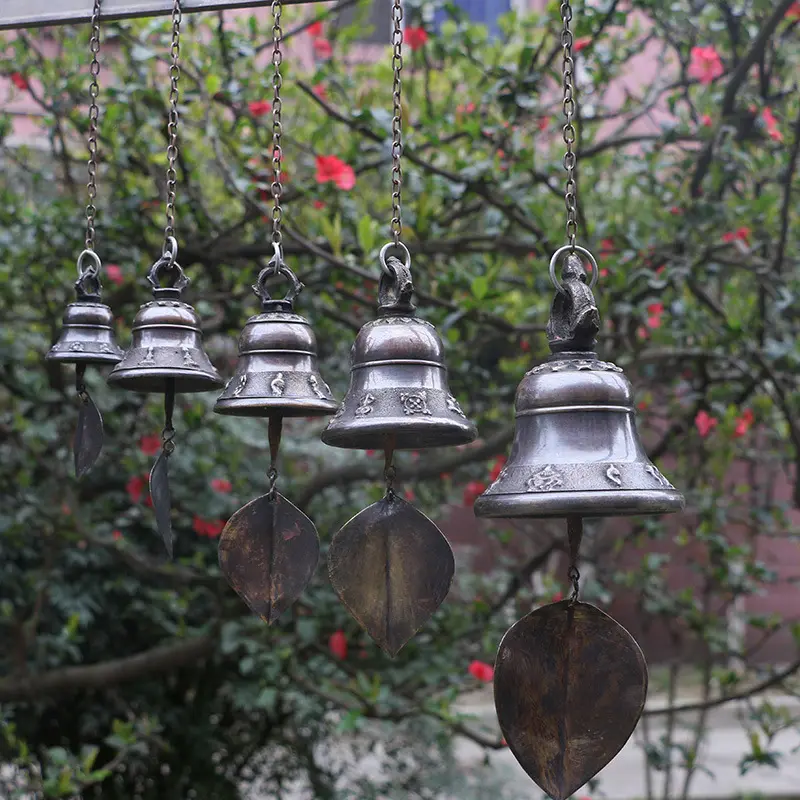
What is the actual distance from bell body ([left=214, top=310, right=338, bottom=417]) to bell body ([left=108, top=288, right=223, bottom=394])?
0.15 meters

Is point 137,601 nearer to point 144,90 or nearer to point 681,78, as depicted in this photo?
point 144,90

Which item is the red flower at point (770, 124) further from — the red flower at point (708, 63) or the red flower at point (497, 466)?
the red flower at point (497, 466)

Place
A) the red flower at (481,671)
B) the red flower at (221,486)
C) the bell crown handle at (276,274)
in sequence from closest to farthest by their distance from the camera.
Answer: the bell crown handle at (276,274), the red flower at (481,671), the red flower at (221,486)

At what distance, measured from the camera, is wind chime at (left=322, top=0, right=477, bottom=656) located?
1598 mm

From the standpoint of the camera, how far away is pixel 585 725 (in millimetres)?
1481

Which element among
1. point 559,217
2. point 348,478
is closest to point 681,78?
point 559,217

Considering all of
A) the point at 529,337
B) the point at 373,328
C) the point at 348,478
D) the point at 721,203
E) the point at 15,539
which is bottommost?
the point at 15,539

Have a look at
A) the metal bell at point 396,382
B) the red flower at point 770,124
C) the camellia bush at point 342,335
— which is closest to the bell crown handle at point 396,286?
the metal bell at point 396,382

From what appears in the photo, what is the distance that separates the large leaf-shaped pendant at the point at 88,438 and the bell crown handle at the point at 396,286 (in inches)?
29.7

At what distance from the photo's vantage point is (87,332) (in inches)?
82.0

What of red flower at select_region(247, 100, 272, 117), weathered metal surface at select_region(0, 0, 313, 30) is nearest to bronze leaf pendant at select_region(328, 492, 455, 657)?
weathered metal surface at select_region(0, 0, 313, 30)

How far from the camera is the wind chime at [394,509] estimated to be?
160 cm

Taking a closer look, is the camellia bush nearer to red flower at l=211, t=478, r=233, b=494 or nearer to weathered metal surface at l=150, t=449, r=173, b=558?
red flower at l=211, t=478, r=233, b=494

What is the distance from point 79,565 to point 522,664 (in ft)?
9.25
